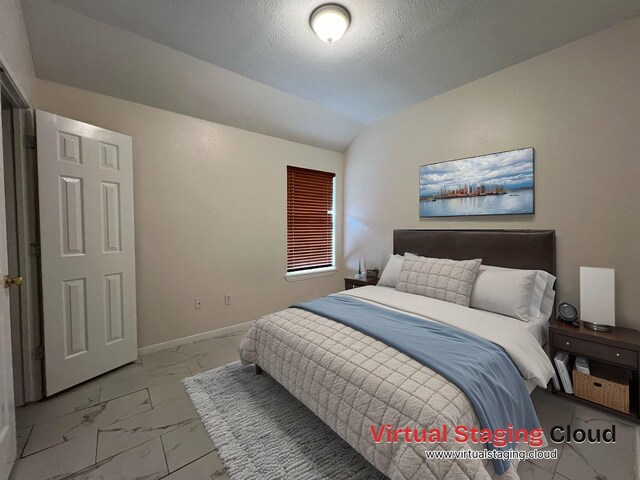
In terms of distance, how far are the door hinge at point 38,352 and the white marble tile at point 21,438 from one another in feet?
1.60

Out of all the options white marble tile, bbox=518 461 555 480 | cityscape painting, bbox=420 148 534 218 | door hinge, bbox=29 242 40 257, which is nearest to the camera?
white marble tile, bbox=518 461 555 480

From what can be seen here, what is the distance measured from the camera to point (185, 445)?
1.58 metres

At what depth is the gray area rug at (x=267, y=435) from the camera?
4.62ft

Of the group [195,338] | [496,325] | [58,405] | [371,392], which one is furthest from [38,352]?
[496,325]

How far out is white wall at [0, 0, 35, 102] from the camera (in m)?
1.44

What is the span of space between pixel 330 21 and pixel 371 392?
90.7 inches

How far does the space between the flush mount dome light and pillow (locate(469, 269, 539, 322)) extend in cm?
222

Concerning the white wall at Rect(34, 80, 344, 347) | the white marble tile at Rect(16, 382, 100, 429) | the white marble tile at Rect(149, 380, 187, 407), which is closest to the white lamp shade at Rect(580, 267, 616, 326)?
the white wall at Rect(34, 80, 344, 347)

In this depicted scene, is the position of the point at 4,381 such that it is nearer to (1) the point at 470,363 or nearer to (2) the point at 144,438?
(2) the point at 144,438

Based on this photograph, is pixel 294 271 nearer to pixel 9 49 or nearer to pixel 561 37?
pixel 9 49

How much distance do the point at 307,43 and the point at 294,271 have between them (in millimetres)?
2647

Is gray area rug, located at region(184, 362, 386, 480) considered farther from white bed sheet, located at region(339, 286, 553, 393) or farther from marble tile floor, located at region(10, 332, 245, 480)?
white bed sheet, located at region(339, 286, 553, 393)

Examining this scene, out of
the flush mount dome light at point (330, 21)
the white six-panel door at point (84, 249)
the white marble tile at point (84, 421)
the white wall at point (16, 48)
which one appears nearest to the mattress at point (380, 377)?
the white marble tile at point (84, 421)

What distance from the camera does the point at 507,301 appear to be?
2.07m
